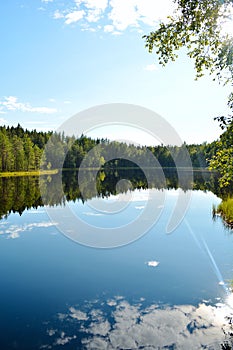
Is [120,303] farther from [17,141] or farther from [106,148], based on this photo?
[106,148]

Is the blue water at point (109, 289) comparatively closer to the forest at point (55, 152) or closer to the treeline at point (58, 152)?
the forest at point (55, 152)

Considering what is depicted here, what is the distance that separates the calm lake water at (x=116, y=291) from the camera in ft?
31.8

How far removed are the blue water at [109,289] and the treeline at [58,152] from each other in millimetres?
28347

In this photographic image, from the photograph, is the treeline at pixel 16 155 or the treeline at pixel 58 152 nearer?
the treeline at pixel 16 155

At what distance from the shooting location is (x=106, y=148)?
196875mm

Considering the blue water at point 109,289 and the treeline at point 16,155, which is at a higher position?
the treeline at point 16,155

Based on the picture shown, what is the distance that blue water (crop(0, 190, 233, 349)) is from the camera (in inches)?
383

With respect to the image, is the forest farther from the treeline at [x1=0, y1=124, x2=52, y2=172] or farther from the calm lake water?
the calm lake water

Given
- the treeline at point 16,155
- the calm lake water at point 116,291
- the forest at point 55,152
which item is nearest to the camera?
the calm lake water at point 116,291

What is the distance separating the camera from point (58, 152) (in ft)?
429

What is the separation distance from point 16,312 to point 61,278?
11.5ft

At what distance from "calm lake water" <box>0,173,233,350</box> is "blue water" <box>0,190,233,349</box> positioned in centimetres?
4

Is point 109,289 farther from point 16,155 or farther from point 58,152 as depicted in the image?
point 58,152

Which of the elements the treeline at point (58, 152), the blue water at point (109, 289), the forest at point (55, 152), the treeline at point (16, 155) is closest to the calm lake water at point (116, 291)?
the blue water at point (109, 289)
